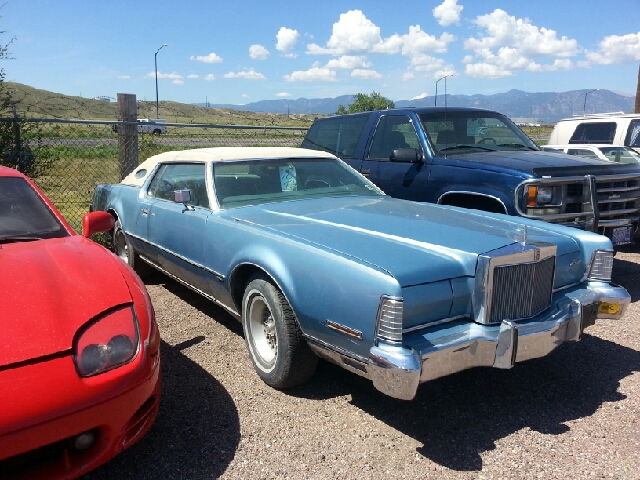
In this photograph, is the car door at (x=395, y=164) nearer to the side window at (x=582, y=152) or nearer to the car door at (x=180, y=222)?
the car door at (x=180, y=222)

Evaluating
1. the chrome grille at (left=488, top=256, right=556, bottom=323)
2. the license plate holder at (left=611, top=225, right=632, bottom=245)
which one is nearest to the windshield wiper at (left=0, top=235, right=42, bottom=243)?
the chrome grille at (left=488, top=256, right=556, bottom=323)

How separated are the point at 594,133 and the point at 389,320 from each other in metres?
9.95

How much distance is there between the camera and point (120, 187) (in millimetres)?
5590

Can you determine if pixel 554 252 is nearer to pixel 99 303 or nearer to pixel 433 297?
pixel 433 297

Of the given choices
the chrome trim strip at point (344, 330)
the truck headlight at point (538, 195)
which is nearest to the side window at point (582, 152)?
the truck headlight at point (538, 195)

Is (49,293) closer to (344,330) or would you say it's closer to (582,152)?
(344,330)

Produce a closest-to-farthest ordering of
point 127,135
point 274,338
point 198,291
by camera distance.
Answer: point 274,338
point 198,291
point 127,135

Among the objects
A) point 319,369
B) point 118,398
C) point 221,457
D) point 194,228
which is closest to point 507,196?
point 319,369

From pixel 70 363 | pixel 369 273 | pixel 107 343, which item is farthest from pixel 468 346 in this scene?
pixel 70 363

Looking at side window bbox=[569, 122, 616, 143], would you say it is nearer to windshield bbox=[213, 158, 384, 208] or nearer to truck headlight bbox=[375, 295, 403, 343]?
windshield bbox=[213, 158, 384, 208]

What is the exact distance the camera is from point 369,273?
2.60 meters

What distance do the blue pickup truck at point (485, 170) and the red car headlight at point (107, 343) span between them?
141 inches

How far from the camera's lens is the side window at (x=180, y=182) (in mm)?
4219

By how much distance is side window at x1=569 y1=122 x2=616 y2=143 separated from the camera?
34.2 feet
